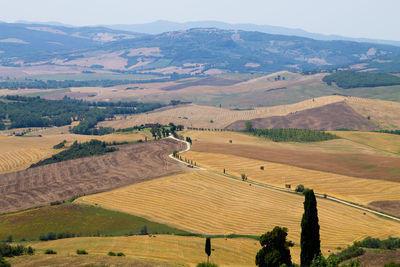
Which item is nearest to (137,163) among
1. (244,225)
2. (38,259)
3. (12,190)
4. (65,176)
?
(65,176)

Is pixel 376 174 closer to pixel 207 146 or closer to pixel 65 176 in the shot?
pixel 207 146

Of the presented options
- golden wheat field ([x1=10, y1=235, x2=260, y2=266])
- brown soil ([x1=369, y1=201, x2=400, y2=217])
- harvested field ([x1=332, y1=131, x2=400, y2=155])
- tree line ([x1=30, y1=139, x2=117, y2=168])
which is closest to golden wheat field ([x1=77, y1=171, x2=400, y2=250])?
brown soil ([x1=369, y1=201, x2=400, y2=217])

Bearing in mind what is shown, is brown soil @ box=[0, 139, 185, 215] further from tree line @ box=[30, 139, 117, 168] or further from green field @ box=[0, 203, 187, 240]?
green field @ box=[0, 203, 187, 240]

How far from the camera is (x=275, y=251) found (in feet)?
191

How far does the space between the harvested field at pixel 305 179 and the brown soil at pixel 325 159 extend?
16.2 feet

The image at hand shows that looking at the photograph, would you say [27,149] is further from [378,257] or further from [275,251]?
[378,257]

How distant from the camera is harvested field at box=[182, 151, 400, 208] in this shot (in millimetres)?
108375

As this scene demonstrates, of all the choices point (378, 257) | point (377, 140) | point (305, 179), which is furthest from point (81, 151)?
point (378, 257)

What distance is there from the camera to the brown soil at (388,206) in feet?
316

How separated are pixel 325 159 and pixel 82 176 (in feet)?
236

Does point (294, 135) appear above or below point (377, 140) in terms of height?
below

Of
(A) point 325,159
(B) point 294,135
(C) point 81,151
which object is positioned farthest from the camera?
(B) point 294,135

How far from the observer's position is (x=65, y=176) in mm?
132250

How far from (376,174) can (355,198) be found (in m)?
22.6
